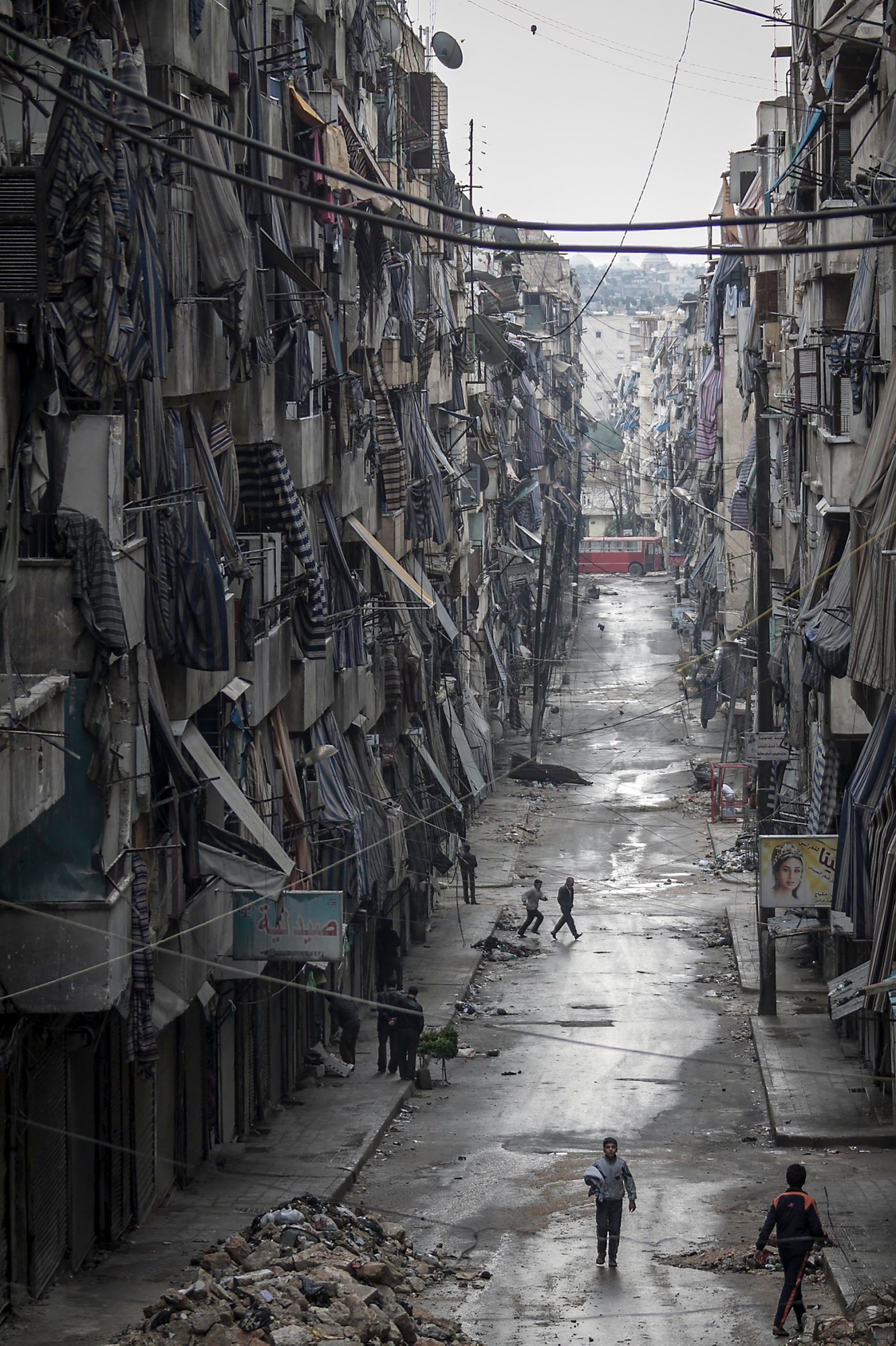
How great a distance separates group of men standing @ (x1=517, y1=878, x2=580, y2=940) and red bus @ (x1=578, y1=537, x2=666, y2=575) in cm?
8182

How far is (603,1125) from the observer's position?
2116cm

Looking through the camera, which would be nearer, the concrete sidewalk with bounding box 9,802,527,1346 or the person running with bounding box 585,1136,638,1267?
the concrete sidewalk with bounding box 9,802,527,1346

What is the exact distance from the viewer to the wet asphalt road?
1425 centimetres

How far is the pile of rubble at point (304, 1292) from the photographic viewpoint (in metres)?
11.3

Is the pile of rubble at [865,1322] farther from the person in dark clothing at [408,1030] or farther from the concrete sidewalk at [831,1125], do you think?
the person in dark clothing at [408,1030]

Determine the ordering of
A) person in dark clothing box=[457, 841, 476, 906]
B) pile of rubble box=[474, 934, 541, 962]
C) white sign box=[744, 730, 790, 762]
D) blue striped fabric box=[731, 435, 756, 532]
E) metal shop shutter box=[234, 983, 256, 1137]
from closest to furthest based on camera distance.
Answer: metal shop shutter box=[234, 983, 256, 1137] < white sign box=[744, 730, 790, 762] < pile of rubble box=[474, 934, 541, 962] < person in dark clothing box=[457, 841, 476, 906] < blue striped fabric box=[731, 435, 756, 532]

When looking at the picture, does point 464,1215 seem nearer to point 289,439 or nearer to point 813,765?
point 289,439

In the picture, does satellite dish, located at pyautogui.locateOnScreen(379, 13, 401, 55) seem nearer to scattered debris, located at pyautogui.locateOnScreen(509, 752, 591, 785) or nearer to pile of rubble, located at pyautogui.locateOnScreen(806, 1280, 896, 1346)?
scattered debris, located at pyautogui.locateOnScreen(509, 752, 591, 785)

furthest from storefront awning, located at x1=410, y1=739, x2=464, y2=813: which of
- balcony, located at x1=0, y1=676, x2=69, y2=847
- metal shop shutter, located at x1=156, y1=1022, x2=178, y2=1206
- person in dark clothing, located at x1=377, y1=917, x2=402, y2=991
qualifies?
balcony, located at x1=0, y1=676, x2=69, y2=847

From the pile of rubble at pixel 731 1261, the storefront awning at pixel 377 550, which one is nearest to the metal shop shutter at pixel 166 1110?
the pile of rubble at pixel 731 1261

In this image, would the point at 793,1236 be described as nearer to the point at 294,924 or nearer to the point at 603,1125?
the point at 294,924

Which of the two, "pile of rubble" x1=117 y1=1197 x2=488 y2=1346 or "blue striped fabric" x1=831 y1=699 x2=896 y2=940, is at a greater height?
"blue striped fabric" x1=831 y1=699 x2=896 y2=940

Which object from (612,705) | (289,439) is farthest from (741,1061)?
(612,705)

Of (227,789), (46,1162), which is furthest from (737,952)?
(46,1162)
